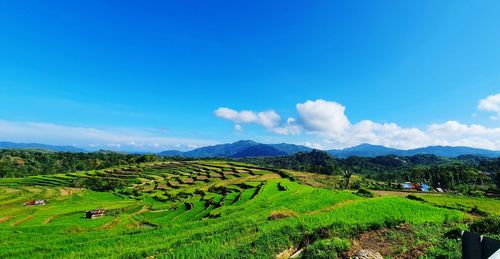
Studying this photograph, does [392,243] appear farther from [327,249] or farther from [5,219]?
[5,219]

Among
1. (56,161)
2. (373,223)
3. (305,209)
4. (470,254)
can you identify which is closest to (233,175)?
(305,209)

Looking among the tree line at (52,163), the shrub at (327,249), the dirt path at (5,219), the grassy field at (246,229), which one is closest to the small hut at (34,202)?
the grassy field at (246,229)

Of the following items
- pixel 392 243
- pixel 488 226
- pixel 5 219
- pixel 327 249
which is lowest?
pixel 5 219

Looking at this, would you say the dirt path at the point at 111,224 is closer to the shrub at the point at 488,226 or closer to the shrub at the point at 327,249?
the shrub at the point at 327,249

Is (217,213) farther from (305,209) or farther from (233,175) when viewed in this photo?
(233,175)

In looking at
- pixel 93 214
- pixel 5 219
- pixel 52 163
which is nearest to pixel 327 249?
pixel 93 214

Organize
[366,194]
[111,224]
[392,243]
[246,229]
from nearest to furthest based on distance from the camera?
[392,243]
[246,229]
[111,224]
[366,194]

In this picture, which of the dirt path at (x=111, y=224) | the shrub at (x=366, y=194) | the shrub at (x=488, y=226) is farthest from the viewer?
the shrub at (x=366, y=194)

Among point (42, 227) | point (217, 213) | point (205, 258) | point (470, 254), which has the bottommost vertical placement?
point (42, 227)

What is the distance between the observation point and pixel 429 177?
107 meters

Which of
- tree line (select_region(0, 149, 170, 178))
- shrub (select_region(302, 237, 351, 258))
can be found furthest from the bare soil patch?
tree line (select_region(0, 149, 170, 178))

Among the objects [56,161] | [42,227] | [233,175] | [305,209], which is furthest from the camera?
[56,161]

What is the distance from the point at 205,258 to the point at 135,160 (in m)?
160

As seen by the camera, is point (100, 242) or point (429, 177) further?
point (429, 177)
